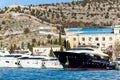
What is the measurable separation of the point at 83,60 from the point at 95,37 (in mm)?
38169

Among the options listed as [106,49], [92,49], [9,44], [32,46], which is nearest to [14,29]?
[9,44]

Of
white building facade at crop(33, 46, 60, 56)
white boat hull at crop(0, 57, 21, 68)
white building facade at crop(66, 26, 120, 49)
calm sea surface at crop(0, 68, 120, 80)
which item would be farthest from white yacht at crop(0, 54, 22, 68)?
calm sea surface at crop(0, 68, 120, 80)

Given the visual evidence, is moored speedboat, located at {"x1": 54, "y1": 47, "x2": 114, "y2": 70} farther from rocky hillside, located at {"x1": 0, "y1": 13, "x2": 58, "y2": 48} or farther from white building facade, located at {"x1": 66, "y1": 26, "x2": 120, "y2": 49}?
rocky hillside, located at {"x1": 0, "y1": 13, "x2": 58, "y2": 48}

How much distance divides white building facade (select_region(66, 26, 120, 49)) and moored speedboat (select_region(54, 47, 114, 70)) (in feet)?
105

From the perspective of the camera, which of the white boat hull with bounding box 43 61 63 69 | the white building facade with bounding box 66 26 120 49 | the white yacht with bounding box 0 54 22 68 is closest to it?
the white boat hull with bounding box 43 61 63 69

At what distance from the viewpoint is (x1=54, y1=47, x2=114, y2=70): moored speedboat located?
115000 mm

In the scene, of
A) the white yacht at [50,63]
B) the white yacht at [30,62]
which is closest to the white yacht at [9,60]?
the white yacht at [30,62]

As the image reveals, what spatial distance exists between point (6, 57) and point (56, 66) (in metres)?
11.2

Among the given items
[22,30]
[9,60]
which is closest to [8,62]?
[9,60]

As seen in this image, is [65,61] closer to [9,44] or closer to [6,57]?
[6,57]

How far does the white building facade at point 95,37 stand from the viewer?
150875 mm

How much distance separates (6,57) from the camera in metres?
135

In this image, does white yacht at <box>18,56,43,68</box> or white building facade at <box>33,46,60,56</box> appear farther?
white building facade at <box>33,46,60,56</box>

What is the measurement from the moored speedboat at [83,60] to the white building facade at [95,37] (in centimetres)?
3192
